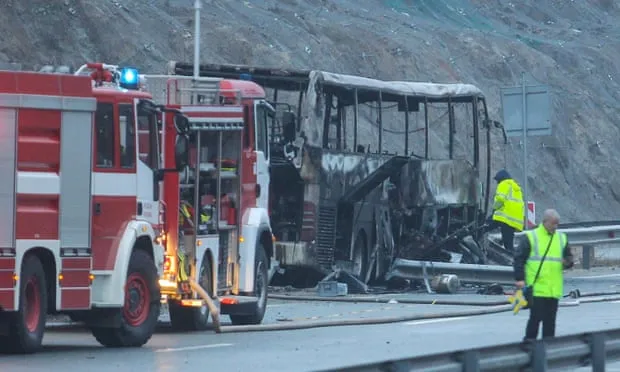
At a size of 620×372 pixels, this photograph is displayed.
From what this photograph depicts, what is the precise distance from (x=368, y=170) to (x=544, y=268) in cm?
1376

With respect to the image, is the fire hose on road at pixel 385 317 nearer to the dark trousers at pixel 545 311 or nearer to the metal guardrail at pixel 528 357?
the dark trousers at pixel 545 311

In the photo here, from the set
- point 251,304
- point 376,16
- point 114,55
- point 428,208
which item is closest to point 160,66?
point 114,55

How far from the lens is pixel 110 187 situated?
16.7 metres

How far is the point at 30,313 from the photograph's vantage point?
51.9 feet

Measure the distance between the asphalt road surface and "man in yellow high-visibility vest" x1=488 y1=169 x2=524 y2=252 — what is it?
6.28 metres

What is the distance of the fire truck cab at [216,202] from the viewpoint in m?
18.9

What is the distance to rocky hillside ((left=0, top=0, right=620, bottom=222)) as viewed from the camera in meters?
39.0

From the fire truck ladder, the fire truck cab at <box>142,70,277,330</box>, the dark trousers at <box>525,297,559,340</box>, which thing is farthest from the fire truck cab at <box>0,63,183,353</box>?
the dark trousers at <box>525,297,559,340</box>

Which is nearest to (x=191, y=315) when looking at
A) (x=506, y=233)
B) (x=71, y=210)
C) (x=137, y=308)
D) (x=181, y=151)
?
(x=181, y=151)

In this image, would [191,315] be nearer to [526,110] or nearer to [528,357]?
[528,357]

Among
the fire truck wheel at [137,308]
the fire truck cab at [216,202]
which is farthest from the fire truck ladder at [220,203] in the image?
the fire truck wheel at [137,308]

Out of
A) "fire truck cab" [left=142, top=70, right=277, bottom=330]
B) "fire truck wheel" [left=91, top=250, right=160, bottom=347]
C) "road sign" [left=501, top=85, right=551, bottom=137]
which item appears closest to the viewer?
"fire truck wheel" [left=91, top=250, right=160, bottom=347]

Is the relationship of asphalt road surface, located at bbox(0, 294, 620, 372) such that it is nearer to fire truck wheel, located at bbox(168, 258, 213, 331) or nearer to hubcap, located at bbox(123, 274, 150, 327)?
fire truck wheel, located at bbox(168, 258, 213, 331)

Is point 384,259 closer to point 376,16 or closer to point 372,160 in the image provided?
point 372,160
